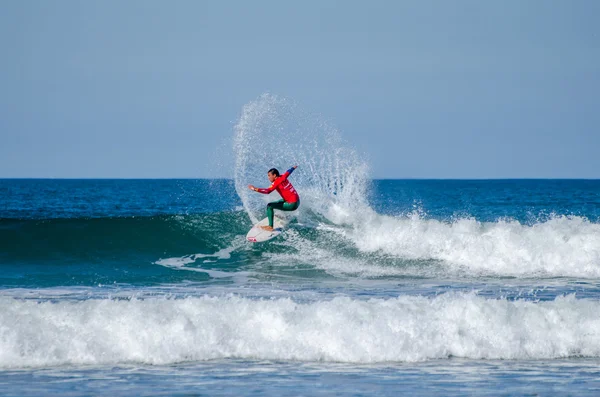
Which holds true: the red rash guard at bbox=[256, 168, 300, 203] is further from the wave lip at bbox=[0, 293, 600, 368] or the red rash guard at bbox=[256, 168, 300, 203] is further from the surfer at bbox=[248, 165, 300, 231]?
the wave lip at bbox=[0, 293, 600, 368]

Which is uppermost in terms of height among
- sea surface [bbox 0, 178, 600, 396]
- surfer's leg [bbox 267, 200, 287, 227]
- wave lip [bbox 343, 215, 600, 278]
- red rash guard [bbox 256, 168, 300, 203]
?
red rash guard [bbox 256, 168, 300, 203]

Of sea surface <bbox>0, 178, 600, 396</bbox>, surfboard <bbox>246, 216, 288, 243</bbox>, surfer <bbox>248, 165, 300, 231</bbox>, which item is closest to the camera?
sea surface <bbox>0, 178, 600, 396</bbox>

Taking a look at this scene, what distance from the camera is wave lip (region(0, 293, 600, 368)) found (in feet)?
29.1

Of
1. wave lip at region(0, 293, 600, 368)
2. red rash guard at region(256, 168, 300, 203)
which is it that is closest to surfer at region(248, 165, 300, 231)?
red rash guard at region(256, 168, 300, 203)

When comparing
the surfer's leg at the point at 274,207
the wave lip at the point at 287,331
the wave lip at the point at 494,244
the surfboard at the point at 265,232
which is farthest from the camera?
the surfboard at the point at 265,232

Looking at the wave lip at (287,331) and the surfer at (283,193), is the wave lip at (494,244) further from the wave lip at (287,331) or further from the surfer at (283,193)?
the wave lip at (287,331)

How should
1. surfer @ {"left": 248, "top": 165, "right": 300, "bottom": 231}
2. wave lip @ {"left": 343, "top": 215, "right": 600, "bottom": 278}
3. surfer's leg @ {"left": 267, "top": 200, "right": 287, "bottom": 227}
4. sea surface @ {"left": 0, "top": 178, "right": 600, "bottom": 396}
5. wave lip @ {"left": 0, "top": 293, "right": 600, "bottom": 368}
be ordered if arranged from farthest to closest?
1. surfer's leg @ {"left": 267, "top": 200, "right": 287, "bottom": 227}
2. surfer @ {"left": 248, "top": 165, "right": 300, "bottom": 231}
3. wave lip @ {"left": 343, "top": 215, "right": 600, "bottom": 278}
4. wave lip @ {"left": 0, "top": 293, "right": 600, "bottom": 368}
5. sea surface @ {"left": 0, "top": 178, "right": 600, "bottom": 396}

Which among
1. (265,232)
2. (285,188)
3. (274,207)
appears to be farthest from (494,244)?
(265,232)

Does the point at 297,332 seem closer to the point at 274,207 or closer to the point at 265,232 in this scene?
the point at 274,207

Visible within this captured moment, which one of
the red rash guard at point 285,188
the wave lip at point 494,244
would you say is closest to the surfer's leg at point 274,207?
the red rash guard at point 285,188

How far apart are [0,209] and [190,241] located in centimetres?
2620

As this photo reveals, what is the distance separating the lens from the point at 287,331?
9352 mm

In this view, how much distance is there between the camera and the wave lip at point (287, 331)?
29.1 feet

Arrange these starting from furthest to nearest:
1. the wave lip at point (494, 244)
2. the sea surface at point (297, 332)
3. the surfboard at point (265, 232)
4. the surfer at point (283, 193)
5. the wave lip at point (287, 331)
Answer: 1. the surfboard at point (265, 232)
2. the surfer at point (283, 193)
3. the wave lip at point (494, 244)
4. the wave lip at point (287, 331)
5. the sea surface at point (297, 332)
